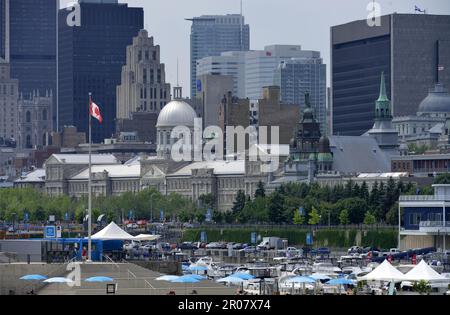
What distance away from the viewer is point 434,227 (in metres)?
117

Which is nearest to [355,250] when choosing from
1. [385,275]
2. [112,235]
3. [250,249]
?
[250,249]

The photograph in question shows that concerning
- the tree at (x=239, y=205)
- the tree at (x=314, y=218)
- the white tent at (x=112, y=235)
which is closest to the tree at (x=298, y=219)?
the tree at (x=314, y=218)

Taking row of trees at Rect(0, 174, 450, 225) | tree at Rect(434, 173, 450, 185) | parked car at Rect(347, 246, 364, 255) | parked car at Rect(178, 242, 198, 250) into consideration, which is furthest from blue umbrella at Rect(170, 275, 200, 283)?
tree at Rect(434, 173, 450, 185)

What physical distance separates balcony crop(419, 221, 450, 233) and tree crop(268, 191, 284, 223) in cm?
3218

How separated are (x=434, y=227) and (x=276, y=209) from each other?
35.2m

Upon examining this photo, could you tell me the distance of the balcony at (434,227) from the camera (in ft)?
381

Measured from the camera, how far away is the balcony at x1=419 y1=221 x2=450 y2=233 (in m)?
116

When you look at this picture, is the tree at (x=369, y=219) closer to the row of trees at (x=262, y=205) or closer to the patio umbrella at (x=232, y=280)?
the row of trees at (x=262, y=205)

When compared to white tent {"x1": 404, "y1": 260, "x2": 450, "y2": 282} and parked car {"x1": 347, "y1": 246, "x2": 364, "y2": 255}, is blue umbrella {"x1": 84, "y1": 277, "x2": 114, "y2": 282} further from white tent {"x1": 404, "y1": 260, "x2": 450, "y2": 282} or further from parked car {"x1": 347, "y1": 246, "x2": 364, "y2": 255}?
parked car {"x1": 347, "y1": 246, "x2": 364, "y2": 255}
